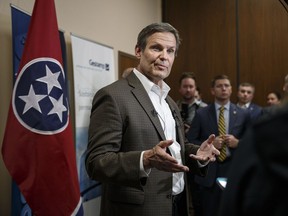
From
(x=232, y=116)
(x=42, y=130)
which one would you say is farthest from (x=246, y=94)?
(x=42, y=130)

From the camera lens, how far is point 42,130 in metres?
1.90

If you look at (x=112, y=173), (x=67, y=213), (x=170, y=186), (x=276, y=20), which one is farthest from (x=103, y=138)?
(x=276, y=20)

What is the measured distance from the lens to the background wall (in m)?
2.21

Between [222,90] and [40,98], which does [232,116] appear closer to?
[222,90]

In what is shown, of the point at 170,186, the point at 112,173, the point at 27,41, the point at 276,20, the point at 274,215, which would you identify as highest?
the point at 276,20

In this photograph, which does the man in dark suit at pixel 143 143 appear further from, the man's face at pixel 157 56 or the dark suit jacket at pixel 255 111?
the dark suit jacket at pixel 255 111

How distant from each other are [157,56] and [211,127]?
1920mm

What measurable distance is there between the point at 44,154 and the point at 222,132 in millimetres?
2009

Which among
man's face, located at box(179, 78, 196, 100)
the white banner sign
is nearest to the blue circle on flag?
the white banner sign

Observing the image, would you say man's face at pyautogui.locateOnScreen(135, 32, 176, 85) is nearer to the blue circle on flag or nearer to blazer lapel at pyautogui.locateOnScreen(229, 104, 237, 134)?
the blue circle on flag

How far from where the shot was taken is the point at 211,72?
523 cm

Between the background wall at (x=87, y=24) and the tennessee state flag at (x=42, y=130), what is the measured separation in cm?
35

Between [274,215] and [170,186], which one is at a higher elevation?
[274,215]

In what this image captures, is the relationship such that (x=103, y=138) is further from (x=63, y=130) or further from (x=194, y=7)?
(x=194, y=7)
